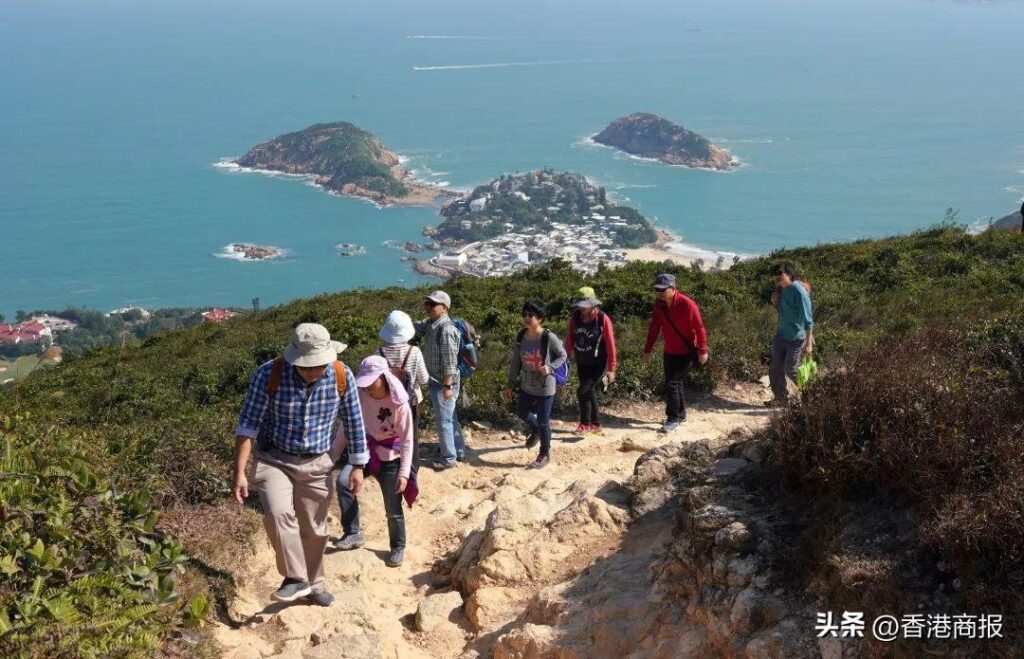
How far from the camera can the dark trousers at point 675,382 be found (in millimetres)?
8328

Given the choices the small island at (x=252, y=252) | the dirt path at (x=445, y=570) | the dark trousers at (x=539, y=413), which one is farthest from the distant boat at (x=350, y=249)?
the dirt path at (x=445, y=570)

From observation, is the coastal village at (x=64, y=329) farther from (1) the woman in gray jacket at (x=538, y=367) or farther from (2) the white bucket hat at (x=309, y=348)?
(2) the white bucket hat at (x=309, y=348)

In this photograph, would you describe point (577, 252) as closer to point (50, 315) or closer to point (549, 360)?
point (50, 315)

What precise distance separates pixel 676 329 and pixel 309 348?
4292 mm

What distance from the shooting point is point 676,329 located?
8164 mm

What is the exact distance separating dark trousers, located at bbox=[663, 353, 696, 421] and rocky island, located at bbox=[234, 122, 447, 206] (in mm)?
96790

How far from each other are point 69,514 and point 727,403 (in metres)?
6.82

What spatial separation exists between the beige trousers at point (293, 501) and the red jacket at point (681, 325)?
3.98 metres

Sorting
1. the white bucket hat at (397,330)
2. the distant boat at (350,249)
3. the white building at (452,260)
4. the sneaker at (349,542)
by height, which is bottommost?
the distant boat at (350,249)

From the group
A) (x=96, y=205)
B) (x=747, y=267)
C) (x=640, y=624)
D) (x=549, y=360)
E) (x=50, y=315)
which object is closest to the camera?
(x=640, y=624)

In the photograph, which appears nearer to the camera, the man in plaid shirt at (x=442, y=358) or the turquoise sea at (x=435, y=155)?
the man in plaid shirt at (x=442, y=358)

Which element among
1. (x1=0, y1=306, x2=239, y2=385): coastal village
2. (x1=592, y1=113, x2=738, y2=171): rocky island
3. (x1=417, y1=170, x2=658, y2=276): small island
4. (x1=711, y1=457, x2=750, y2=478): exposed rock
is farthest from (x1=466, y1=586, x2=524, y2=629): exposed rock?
(x1=592, y1=113, x2=738, y2=171): rocky island

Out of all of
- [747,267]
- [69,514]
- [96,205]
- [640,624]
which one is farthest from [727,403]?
[96,205]

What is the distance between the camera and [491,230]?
88562mm
